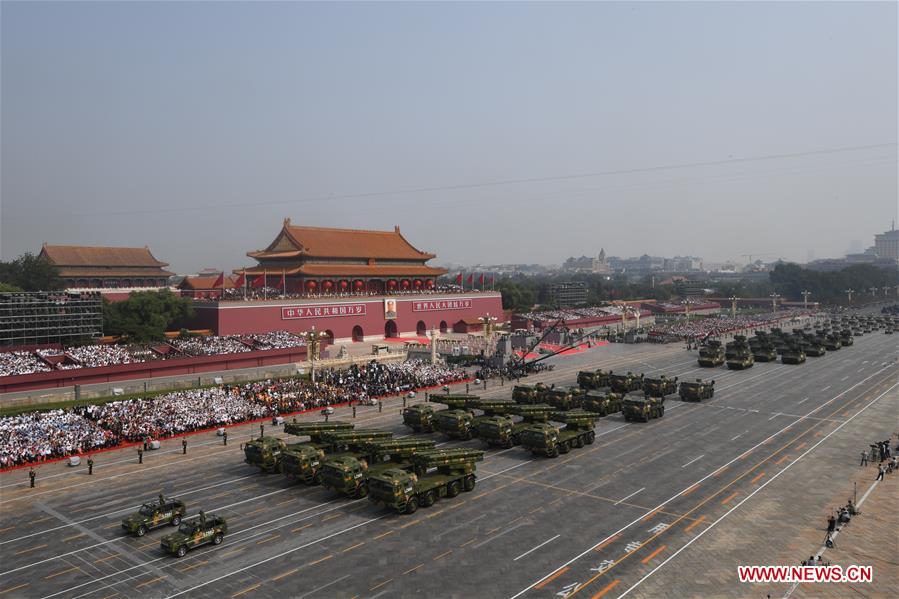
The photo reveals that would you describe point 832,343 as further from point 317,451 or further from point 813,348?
point 317,451

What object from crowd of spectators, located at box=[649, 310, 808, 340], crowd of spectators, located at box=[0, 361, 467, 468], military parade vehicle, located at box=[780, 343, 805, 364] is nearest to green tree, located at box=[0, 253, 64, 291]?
crowd of spectators, located at box=[0, 361, 467, 468]

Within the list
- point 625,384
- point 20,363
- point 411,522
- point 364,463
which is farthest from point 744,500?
point 20,363

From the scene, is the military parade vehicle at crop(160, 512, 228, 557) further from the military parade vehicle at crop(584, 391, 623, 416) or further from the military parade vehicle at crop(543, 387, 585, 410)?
the military parade vehicle at crop(584, 391, 623, 416)

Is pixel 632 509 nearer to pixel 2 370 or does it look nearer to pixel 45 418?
pixel 45 418

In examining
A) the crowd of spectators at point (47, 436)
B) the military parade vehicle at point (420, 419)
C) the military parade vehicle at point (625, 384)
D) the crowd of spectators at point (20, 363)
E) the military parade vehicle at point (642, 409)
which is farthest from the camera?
the military parade vehicle at point (625, 384)

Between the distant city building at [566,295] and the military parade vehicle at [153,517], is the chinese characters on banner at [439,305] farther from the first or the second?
the military parade vehicle at [153,517]

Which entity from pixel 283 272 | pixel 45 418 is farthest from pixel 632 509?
pixel 283 272

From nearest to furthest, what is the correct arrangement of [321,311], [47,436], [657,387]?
[47,436] < [657,387] < [321,311]

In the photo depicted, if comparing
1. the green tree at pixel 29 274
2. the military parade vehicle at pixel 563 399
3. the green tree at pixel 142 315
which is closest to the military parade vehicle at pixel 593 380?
the military parade vehicle at pixel 563 399
